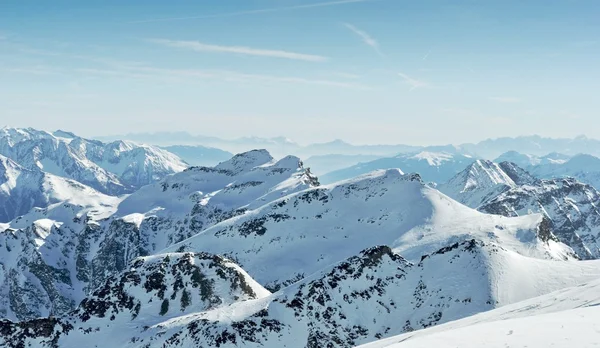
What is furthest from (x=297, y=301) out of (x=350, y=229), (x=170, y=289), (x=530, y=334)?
(x=350, y=229)

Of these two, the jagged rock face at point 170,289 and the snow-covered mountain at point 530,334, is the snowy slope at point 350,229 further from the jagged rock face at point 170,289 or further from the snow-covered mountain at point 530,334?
the snow-covered mountain at point 530,334

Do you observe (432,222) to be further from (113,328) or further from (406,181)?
(113,328)

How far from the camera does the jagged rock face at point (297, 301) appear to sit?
272ft

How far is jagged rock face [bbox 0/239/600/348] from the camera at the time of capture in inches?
3263

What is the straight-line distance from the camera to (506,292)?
86.8 m

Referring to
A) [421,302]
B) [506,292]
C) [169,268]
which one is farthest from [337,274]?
[169,268]

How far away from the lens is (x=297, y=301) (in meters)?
86.2

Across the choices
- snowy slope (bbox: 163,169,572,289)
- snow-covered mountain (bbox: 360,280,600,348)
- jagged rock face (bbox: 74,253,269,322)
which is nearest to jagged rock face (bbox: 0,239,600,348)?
jagged rock face (bbox: 74,253,269,322)

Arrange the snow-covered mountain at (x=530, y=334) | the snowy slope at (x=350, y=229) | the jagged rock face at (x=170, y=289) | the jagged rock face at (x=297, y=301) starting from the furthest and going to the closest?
the snowy slope at (x=350, y=229), the jagged rock face at (x=170, y=289), the jagged rock face at (x=297, y=301), the snow-covered mountain at (x=530, y=334)

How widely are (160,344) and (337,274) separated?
34.5m

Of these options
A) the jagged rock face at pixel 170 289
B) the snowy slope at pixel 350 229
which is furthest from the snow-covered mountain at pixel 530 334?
the snowy slope at pixel 350 229

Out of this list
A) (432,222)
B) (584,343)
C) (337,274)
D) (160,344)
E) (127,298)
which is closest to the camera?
(584,343)

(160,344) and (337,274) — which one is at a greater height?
(337,274)

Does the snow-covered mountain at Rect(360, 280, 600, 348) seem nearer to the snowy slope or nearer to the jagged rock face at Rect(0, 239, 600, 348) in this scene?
the jagged rock face at Rect(0, 239, 600, 348)
